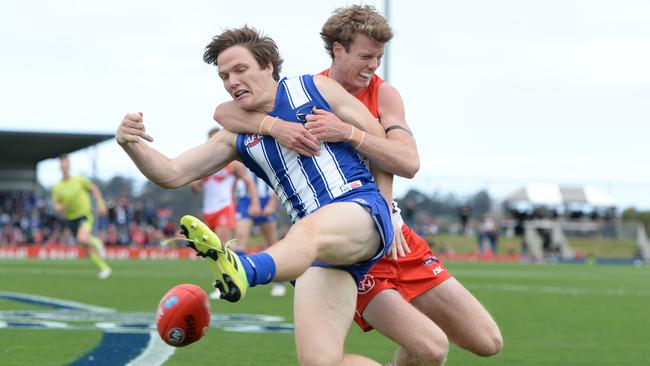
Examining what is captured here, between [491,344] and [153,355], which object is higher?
[491,344]

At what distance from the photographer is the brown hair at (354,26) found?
18.4 feet

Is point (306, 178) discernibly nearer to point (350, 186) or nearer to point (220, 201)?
point (350, 186)

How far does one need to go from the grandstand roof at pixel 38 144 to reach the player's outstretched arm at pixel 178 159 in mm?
38645

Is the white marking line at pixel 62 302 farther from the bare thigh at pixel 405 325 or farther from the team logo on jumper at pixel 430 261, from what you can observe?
the bare thigh at pixel 405 325

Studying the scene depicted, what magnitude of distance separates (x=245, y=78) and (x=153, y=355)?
3.19 m

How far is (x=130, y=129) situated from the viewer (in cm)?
541

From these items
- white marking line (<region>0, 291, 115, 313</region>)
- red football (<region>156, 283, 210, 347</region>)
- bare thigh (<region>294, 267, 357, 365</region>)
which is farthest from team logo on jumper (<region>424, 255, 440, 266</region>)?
white marking line (<region>0, 291, 115, 313</region>)

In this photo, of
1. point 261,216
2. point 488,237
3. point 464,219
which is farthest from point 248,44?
point 464,219

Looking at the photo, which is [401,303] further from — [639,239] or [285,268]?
[639,239]

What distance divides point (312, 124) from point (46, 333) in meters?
5.14

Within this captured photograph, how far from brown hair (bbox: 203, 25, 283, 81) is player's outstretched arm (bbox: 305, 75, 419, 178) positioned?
0.28 metres

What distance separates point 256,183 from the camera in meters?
16.8

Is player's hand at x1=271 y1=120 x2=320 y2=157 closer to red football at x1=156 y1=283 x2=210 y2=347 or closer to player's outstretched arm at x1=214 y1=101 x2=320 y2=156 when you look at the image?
player's outstretched arm at x1=214 y1=101 x2=320 y2=156

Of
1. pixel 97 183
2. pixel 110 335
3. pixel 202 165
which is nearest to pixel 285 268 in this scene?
pixel 202 165
